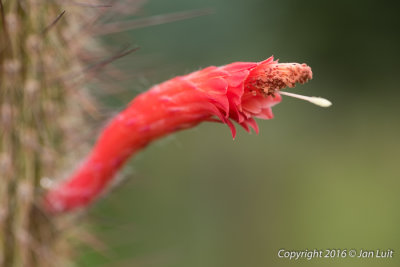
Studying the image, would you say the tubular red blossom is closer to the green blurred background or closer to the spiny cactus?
the spiny cactus

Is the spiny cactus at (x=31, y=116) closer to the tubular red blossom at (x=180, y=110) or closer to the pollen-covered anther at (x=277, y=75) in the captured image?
the tubular red blossom at (x=180, y=110)

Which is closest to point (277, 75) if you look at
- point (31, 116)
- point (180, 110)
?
point (180, 110)

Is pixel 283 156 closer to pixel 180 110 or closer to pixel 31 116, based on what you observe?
pixel 31 116

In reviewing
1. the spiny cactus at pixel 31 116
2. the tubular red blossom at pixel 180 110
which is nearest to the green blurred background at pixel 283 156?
the spiny cactus at pixel 31 116

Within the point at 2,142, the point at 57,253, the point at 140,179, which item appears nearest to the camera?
the point at 2,142

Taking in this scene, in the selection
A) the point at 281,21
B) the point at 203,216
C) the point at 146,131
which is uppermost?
the point at 281,21

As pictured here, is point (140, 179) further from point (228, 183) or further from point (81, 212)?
point (228, 183)

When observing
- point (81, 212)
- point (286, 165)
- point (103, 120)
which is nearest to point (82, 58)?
point (103, 120)
